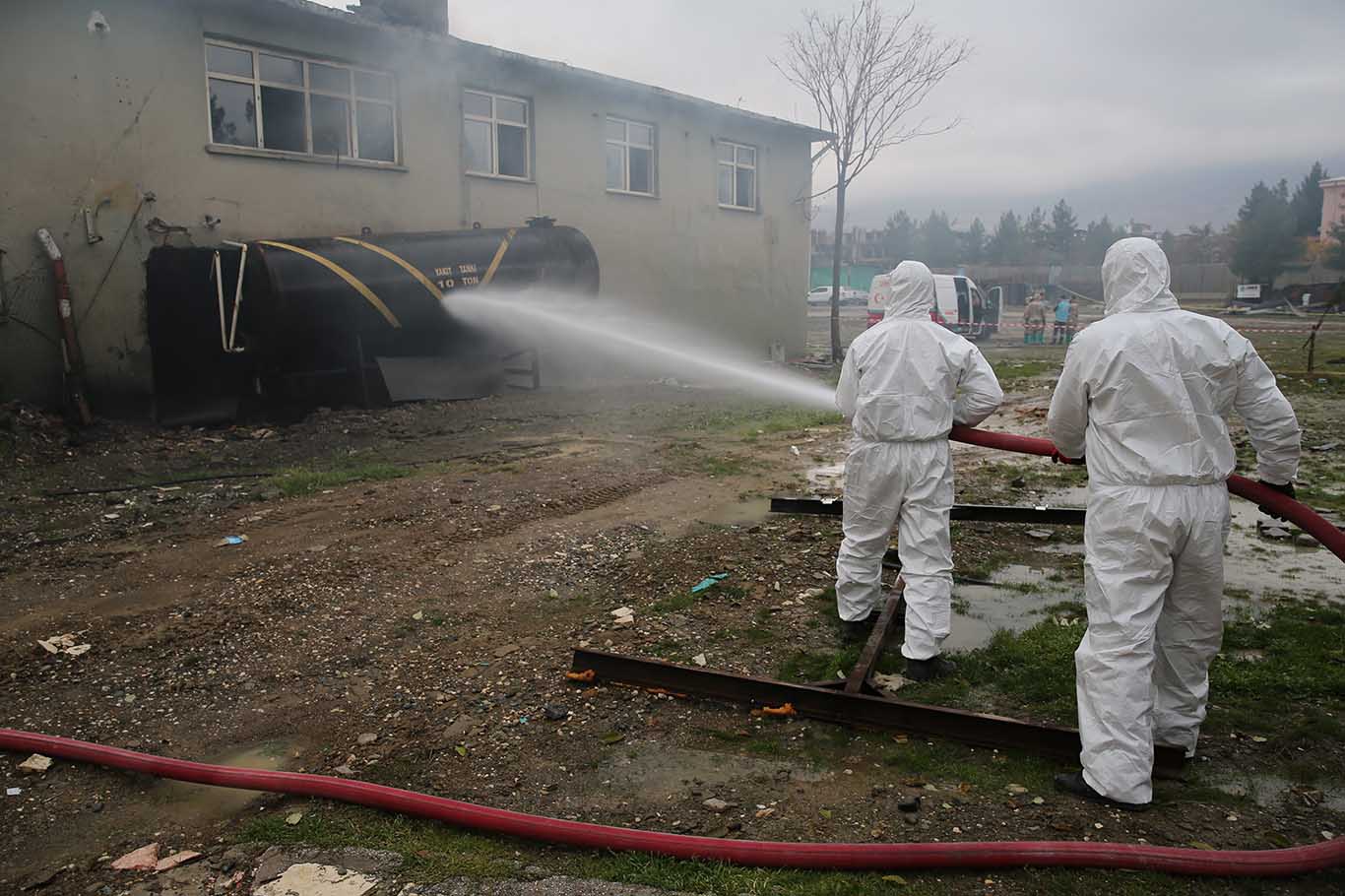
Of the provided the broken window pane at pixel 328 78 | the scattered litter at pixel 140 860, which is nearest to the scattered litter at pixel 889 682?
the scattered litter at pixel 140 860

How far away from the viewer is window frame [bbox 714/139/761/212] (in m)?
18.0

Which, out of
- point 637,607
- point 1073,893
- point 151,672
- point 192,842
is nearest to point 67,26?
point 151,672

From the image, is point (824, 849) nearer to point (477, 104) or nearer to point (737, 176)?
point (477, 104)

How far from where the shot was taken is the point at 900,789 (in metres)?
3.10

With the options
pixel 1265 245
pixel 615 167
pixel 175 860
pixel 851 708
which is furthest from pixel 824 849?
pixel 1265 245

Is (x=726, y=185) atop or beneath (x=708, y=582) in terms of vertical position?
atop

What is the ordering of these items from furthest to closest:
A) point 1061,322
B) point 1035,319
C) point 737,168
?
point 1035,319
point 1061,322
point 737,168

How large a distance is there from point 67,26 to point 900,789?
11368 millimetres

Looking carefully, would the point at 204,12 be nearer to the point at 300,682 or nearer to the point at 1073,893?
the point at 300,682

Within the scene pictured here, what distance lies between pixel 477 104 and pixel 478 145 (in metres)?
0.61

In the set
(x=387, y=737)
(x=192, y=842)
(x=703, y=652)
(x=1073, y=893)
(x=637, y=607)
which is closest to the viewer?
(x=1073, y=893)

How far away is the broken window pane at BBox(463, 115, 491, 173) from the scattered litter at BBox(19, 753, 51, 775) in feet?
38.0

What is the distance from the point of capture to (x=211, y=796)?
10.2 ft

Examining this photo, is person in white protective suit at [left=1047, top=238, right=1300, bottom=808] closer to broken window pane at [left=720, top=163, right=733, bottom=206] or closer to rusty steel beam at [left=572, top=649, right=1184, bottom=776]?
rusty steel beam at [left=572, top=649, right=1184, bottom=776]
